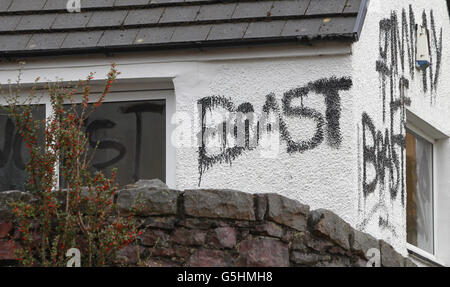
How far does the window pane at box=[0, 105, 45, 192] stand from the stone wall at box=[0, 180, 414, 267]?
241 centimetres

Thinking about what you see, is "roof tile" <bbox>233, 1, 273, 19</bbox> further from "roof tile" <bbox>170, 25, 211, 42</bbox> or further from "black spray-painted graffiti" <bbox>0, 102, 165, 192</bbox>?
"black spray-painted graffiti" <bbox>0, 102, 165, 192</bbox>

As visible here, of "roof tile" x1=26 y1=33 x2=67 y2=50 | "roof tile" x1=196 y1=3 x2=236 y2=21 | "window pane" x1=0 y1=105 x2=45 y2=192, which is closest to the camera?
"roof tile" x1=196 y1=3 x2=236 y2=21

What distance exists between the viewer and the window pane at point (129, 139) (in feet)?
29.1

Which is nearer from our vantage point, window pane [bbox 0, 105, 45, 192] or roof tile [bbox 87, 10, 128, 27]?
roof tile [bbox 87, 10, 128, 27]

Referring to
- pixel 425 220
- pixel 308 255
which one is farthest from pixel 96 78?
pixel 425 220

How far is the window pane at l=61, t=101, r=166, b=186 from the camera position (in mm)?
8867

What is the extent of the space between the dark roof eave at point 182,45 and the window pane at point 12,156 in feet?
1.65

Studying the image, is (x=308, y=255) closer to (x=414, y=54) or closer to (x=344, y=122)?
(x=344, y=122)

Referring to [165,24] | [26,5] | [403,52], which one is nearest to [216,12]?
[165,24]

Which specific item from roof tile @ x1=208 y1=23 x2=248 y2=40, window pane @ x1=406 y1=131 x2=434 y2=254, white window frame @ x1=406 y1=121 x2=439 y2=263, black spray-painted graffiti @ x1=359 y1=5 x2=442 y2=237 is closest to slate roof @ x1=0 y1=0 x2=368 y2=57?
roof tile @ x1=208 y1=23 x2=248 y2=40

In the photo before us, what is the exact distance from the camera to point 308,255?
6.79m

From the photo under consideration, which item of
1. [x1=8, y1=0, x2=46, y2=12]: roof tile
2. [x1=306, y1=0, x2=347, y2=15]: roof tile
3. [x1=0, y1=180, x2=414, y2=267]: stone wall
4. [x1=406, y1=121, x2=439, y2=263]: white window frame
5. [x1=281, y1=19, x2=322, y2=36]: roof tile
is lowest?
[x1=0, y1=180, x2=414, y2=267]: stone wall

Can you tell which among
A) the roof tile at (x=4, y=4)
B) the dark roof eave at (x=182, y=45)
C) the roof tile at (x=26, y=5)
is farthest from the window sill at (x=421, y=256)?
the roof tile at (x=4, y=4)

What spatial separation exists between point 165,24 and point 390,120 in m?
2.16
